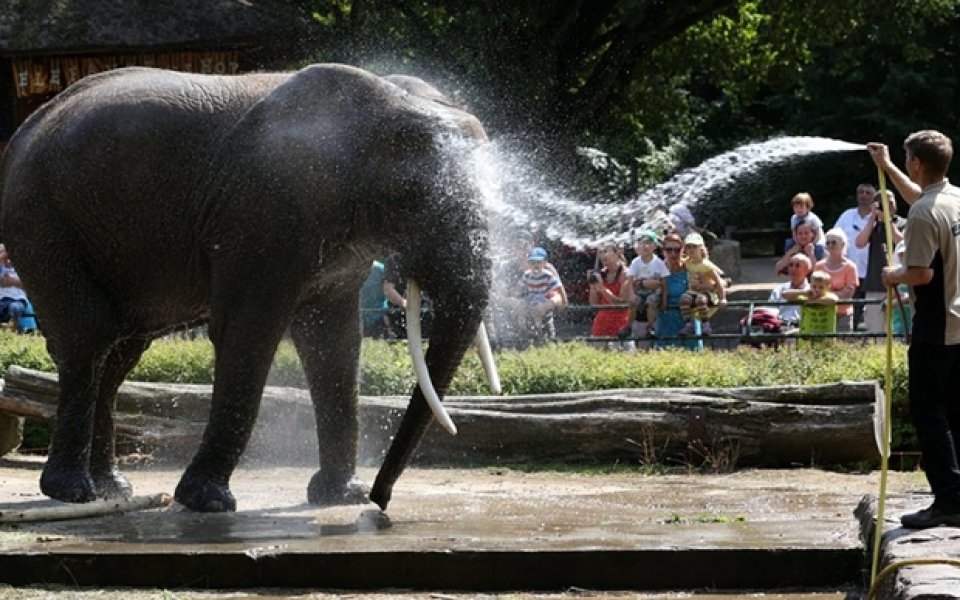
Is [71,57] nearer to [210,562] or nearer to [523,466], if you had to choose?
[523,466]

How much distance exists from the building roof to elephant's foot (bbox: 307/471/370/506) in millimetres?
15058

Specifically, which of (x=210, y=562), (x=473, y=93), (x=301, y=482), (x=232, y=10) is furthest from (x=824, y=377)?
(x=232, y=10)

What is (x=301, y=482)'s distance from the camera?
13688 mm

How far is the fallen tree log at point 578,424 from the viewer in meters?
14.0

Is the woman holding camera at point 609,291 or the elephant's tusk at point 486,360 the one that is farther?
the woman holding camera at point 609,291

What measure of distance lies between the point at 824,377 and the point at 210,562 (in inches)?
276

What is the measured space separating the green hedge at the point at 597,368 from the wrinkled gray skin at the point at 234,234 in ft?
12.0

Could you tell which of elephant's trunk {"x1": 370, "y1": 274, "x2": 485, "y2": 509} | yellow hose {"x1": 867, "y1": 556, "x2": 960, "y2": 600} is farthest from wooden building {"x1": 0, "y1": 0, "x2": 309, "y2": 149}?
yellow hose {"x1": 867, "y1": 556, "x2": 960, "y2": 600}

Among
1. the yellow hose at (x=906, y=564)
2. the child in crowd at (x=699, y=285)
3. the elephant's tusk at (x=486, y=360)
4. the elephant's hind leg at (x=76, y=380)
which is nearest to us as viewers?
the yellow hose at (x=906, y=564)

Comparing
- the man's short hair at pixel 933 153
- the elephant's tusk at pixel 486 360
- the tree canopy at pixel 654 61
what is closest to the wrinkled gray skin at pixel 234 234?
the elephant's tusk at pixel 486 360

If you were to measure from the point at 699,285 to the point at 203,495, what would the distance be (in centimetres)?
730

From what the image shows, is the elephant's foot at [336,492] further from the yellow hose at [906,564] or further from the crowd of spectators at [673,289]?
the crowd of spectators at [673,289]

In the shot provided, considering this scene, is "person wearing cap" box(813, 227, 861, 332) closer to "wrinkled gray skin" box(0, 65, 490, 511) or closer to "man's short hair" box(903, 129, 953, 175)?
"wrinkled gray skin" box(0, 65, 490, 511)

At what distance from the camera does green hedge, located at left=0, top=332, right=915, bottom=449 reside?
14805mm
